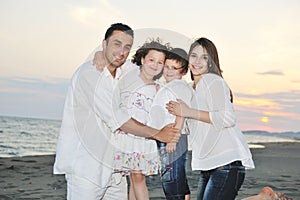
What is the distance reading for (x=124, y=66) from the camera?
3.77m

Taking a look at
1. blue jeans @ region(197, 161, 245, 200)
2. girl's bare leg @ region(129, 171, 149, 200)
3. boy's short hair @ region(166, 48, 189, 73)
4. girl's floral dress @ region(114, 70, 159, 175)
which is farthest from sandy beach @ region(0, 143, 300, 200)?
blue jeans @ region(197, 161, 245, 200)

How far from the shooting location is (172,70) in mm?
3695

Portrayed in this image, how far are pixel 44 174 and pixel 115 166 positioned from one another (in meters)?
4.60

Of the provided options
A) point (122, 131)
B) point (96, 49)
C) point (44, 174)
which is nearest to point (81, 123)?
point (122, 131)

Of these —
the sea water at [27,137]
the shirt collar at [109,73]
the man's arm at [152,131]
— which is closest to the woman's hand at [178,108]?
the man's arm at [152,131]

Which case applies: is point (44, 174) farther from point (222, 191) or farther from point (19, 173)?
point (222, 191)

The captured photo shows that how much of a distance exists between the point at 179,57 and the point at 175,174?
0.89 m

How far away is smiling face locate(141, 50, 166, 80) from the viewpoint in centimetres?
371

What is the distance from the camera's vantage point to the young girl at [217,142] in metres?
3.12

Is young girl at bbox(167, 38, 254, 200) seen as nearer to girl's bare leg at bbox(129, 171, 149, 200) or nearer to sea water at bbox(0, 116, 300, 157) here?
girl's bare leg at bbox(129, 171, 149, 200)

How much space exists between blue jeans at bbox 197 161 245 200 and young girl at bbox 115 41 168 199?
67 centimetres

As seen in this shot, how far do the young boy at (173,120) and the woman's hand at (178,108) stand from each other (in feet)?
0.22

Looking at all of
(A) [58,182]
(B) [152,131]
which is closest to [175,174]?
(B) [152,131]

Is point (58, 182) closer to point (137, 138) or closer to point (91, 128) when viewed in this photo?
point (137, 138)
